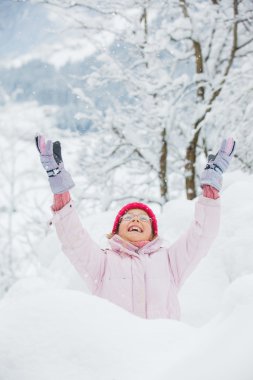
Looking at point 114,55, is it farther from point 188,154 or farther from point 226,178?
point 226,178

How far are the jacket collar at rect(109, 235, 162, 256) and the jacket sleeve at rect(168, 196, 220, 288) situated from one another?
130mm

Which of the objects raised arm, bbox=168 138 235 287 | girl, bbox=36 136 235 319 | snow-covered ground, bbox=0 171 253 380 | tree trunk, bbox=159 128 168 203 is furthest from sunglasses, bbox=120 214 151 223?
tree trunk, bbox=159 128 168 203

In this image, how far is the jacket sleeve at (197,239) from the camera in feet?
7.68

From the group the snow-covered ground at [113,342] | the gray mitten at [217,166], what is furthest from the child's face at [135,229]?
the snow-covered ground at [113,342]

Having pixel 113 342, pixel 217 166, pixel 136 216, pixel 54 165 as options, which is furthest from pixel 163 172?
pixel 113 342

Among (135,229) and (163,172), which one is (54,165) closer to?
(135,229)

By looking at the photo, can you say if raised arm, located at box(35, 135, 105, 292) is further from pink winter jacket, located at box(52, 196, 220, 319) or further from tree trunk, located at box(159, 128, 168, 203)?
tree trunk, located at box(159, 128, 168, 203)

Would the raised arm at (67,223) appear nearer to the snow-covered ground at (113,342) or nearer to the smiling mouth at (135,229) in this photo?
the smiling mouth at (135,229)

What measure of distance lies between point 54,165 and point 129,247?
624mm

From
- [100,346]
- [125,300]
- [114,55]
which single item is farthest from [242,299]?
[114,55]

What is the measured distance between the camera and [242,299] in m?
1.00

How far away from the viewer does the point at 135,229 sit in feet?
8.11

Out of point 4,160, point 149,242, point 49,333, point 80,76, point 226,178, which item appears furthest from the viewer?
point 4,160

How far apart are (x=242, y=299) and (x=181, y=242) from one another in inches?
56.4
